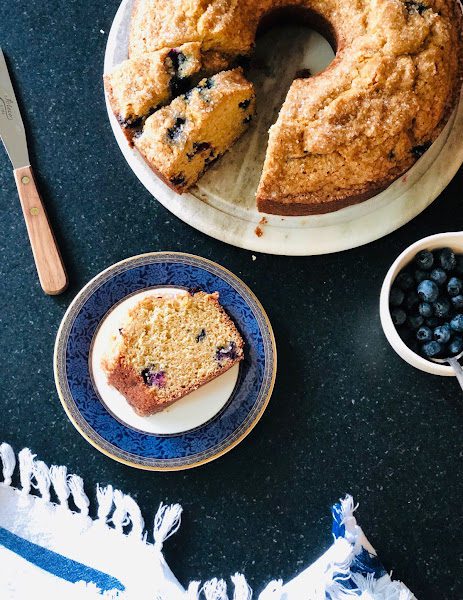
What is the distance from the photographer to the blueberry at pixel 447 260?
2588 millimetres

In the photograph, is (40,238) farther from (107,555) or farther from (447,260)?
(447,260)

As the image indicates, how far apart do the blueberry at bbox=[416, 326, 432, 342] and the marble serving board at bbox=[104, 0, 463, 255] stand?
38 cm

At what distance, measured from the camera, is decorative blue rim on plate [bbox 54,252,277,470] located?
2699mm

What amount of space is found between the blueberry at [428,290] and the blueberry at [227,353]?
27.1 inches

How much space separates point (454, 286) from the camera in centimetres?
259

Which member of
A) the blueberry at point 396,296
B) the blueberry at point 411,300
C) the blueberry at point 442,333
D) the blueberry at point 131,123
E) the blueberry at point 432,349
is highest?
the blueberry at point 131,123

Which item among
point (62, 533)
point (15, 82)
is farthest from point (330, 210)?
point (62, 533)

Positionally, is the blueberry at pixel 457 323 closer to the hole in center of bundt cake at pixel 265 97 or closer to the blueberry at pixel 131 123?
the hole in center of bundt cake at pixel 265 97

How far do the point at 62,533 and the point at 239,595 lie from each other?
70cm

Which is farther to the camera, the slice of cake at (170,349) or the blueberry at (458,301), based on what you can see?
the slice of cake at (170,349)

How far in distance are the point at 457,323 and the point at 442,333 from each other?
0.21ft

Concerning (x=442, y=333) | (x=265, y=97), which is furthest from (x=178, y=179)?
(x=442, y=333)

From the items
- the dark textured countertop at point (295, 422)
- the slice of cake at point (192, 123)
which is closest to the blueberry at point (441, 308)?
the dark textured countertop at point (295, 422)

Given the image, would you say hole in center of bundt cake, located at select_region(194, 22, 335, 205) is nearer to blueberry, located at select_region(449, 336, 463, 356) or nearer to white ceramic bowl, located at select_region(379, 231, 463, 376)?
white ceramic bowl, located at select_region(379, 231, 463, 376)
